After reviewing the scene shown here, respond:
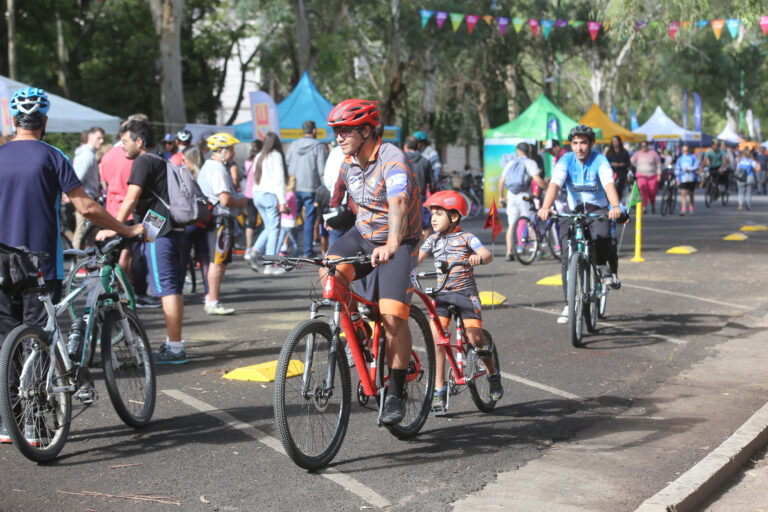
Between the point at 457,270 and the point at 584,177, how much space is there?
11.7 ft

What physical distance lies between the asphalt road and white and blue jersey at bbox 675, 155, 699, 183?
1525cm

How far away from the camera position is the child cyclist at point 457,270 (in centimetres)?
616

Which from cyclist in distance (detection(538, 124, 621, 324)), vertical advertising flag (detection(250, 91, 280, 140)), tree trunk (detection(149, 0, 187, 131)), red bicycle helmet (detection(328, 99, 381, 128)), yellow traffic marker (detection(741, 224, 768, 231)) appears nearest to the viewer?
red bicycle helmet (detection(328, 99, 381, 128))

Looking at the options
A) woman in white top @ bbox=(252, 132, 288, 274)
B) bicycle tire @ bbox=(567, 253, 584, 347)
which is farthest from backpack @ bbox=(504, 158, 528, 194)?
bicycle tire @ bbox=(567, 253, 584, 347)

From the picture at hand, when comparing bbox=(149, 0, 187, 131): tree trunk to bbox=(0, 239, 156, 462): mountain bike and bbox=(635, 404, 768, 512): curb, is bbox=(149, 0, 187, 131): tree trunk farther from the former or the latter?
bbox=(635, 404, 768, 512): curb

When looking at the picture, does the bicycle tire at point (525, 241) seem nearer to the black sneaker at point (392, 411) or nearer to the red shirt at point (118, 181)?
the red shirt at point (118, 181)

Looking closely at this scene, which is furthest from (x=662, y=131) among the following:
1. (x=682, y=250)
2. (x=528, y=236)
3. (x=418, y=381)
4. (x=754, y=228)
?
(x=418, y=381)

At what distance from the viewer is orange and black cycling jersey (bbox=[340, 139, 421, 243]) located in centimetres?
522

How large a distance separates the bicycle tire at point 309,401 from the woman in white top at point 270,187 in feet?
27.9

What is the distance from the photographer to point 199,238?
1113cm

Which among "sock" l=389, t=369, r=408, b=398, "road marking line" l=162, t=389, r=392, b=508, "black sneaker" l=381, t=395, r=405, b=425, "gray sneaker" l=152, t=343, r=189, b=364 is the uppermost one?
"sock" l=389, t=369, r=408, b=398

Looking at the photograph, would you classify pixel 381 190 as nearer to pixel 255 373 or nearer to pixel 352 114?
pixel 352 114

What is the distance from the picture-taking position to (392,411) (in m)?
5.30

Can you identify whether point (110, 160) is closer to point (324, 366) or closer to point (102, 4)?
point (324, 366)
